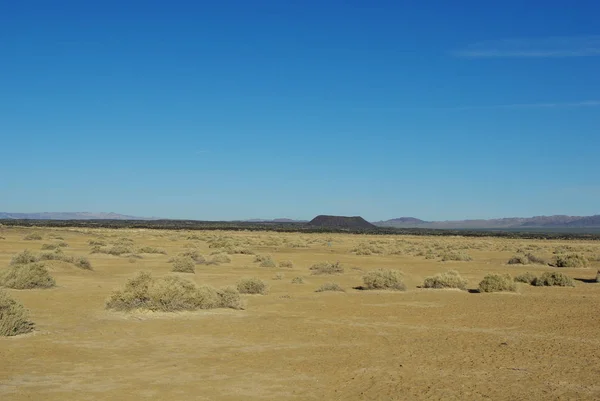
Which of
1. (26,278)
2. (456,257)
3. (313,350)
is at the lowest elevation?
(313,350)

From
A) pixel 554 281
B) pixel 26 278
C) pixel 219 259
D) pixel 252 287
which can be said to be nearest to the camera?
pixel 26 278

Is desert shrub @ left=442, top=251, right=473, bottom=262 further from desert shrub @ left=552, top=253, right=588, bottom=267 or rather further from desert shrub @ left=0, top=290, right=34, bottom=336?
desert shrub @ left=0, top=290, right=34, bottom=336

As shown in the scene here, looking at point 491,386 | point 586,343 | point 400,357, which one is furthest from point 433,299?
point 491,386

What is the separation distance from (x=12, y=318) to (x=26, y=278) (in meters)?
9.44

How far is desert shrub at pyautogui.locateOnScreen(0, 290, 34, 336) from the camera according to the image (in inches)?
571

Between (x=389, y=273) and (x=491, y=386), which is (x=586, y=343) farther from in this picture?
(x=389, y=273)

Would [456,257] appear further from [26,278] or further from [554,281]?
[26,278]

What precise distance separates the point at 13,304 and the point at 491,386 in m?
11.1

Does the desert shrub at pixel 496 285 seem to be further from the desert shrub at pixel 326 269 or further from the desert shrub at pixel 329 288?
the desert shrub at pixel 326 269

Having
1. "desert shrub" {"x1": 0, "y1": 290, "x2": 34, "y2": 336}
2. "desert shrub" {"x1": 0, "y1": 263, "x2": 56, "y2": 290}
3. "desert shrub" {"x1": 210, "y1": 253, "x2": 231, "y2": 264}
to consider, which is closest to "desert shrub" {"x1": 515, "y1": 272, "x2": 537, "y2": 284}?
"desert shrub" {"x1": 210, "y1": 253, "x2": 231, "y2": 264}

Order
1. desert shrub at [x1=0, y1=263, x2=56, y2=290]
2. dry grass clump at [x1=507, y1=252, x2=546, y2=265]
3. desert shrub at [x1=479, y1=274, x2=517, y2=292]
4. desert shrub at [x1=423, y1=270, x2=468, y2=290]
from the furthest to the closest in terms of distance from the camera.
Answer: dry grass clump at [x1=507, y1=252, x2=546, y2=265]
desert shrub at [x1=423, y1=270, x2=468, y2=290]
desert shrub at [x1=479, y1=274, x2=517, y2=292]
desert shrub at [x1=0, y1=263, x2=56, y2=290]

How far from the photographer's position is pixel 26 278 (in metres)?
23.4

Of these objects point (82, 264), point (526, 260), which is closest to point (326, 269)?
point (82, 264)

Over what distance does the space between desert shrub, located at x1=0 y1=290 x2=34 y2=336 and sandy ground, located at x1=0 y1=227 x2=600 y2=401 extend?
0.31 m
